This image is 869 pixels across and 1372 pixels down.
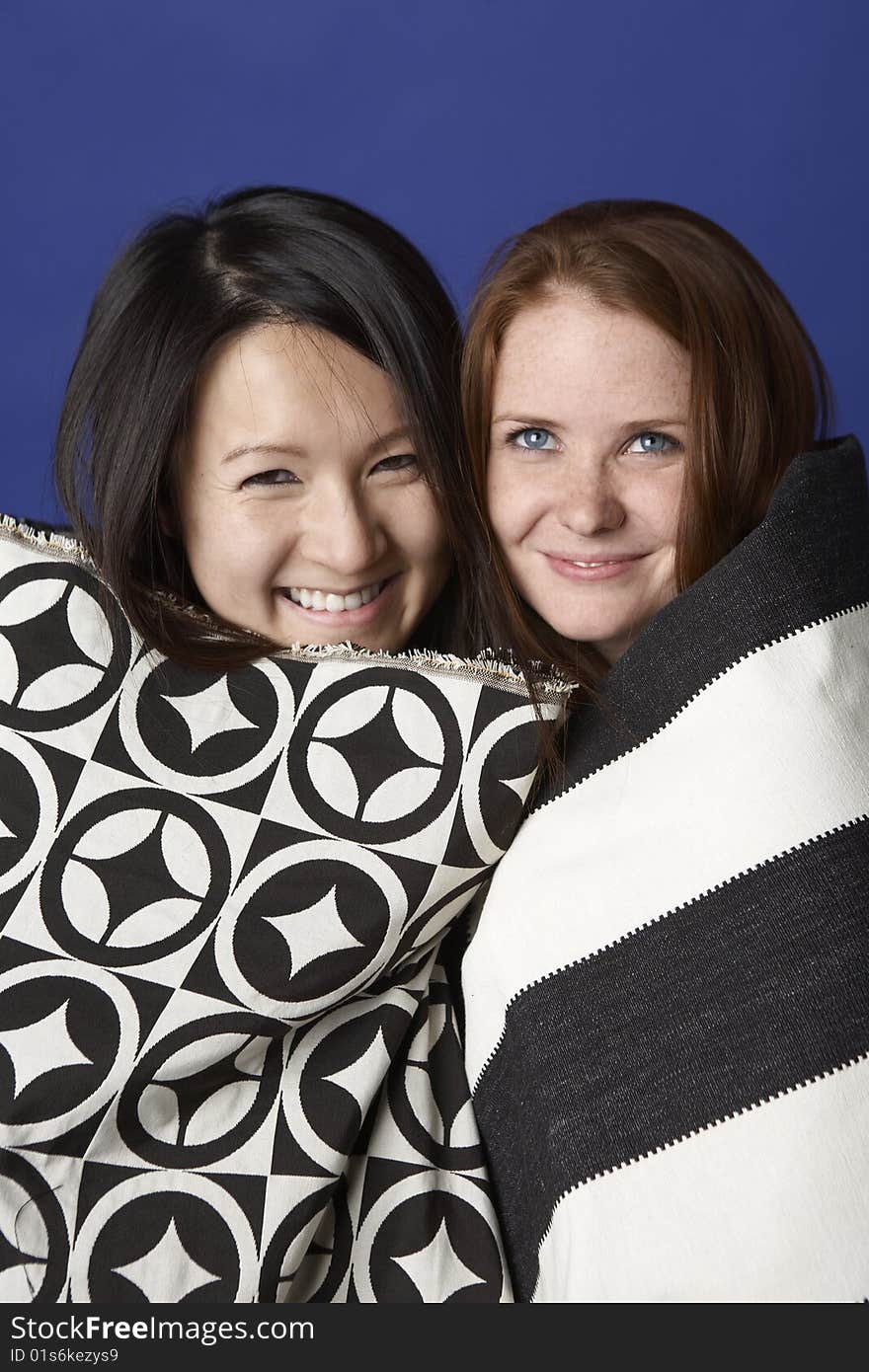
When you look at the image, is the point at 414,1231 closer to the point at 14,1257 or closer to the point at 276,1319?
the point at 276,1319

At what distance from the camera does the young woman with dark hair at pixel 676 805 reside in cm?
96

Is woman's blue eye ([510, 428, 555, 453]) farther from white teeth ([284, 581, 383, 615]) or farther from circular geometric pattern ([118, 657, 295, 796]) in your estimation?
circular geometric pattern ([118, 657, 295, 796])

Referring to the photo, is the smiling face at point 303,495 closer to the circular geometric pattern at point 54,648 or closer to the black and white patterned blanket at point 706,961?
the circular geometric pattern at point 54,648

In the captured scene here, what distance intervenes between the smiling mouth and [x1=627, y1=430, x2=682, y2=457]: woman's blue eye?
0.96 ft

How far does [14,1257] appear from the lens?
1100mm

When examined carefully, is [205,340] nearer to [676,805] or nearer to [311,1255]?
[676,805]

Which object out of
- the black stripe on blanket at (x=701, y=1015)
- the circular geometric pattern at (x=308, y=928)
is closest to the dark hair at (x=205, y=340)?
the circular geometric pattern at (x=308, y=928)

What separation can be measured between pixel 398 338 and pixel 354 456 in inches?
4.9

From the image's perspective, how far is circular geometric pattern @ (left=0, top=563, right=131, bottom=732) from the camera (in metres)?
1.20

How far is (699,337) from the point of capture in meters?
1.27

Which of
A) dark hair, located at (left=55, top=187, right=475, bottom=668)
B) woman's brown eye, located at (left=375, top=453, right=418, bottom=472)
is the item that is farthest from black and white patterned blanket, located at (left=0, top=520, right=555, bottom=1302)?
woman's brown eye, located at (left=375, top=453, right=418, bottom=472)

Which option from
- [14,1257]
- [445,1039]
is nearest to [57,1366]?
[14,1257]

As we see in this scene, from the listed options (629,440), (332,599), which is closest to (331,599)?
(332,599)

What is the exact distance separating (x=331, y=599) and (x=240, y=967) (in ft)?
1.41
